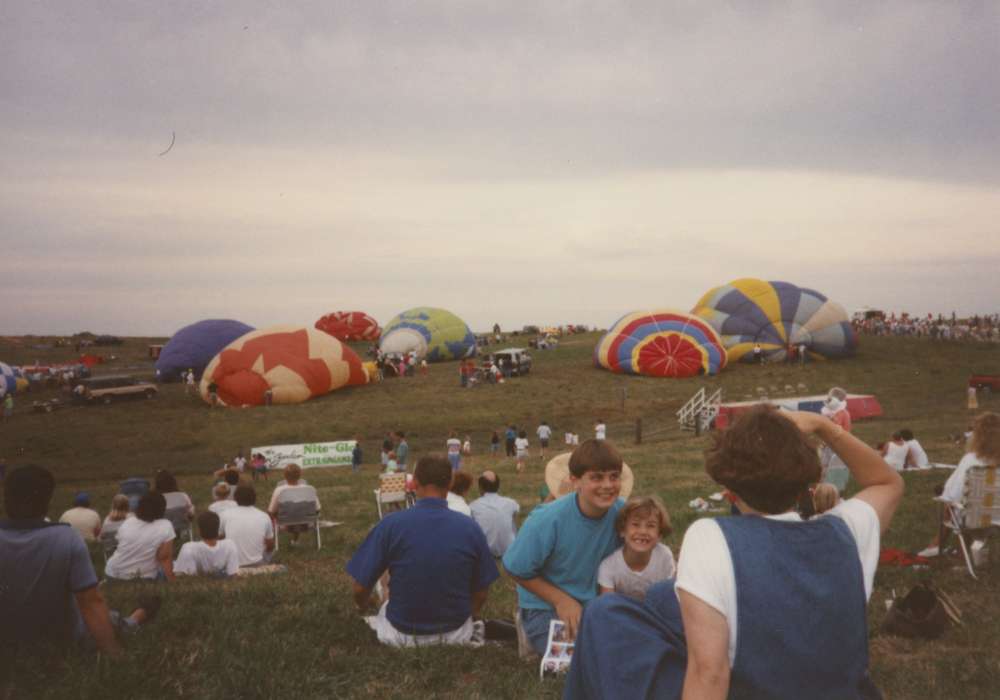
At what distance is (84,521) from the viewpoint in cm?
999

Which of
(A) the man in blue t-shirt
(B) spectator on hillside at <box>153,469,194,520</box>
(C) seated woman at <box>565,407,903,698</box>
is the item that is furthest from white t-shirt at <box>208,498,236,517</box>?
(C) seated woman at <box>565,407,903,698</box>

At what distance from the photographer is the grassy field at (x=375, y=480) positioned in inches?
162

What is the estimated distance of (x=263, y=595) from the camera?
19.0 feet

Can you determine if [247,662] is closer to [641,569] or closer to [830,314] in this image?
[641,569]

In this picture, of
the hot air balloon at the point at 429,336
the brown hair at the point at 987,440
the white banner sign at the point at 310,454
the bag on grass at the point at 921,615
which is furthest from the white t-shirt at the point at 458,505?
the hot air balloon at the point at 429,336

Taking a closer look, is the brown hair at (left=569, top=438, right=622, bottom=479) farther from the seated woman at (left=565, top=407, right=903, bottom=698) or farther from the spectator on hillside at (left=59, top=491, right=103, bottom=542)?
the spectator on hillside at (left=59, top=491, right=103, bottom=542)

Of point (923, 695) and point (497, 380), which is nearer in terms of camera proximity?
point (923, 695)

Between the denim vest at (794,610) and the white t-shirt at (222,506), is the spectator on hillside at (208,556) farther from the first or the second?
the denim vest at (794,610)

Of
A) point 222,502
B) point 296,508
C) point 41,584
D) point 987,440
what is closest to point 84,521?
point 222,502

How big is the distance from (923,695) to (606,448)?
2.27 metres

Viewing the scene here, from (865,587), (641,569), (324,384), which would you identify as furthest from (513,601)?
(324,384)

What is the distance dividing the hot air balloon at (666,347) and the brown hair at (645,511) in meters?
30.7

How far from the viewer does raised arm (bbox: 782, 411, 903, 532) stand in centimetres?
250

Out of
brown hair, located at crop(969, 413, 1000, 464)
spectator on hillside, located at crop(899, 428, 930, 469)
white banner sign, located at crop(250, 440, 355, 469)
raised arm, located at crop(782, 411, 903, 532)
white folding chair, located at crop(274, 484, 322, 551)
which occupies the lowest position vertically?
white banner sign, located at crop(250, 440, 355, 469)
